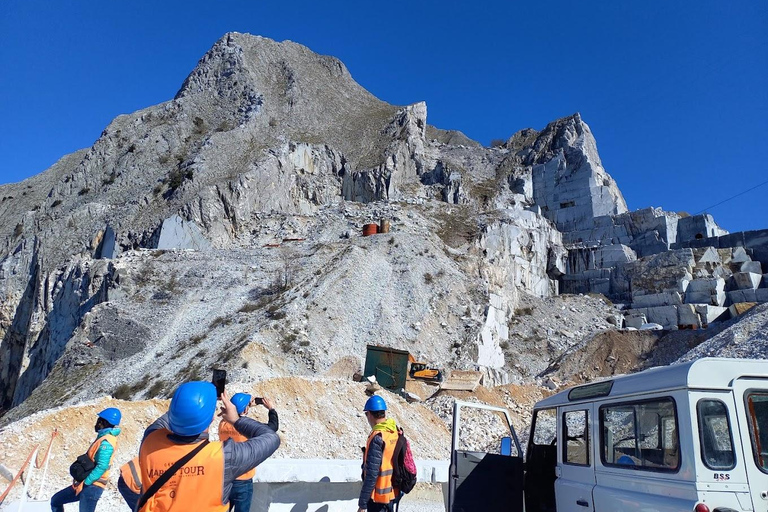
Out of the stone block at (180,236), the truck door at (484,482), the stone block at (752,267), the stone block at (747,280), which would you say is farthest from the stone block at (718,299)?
the truck door at (484,482)

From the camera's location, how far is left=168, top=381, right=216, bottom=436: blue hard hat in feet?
8.25

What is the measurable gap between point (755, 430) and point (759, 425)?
0.18 ft

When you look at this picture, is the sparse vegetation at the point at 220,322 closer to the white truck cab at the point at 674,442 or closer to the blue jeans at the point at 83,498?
the blue jeans at the point at 83,498

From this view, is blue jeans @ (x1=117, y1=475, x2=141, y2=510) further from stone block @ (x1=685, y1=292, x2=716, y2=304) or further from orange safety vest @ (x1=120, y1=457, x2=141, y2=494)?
stone block @ (x1=685, y1=292, x2=716, y2=304)

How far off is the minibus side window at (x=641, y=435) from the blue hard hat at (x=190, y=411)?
315 cm

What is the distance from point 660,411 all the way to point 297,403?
9788 mm

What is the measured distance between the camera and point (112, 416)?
5.08 m

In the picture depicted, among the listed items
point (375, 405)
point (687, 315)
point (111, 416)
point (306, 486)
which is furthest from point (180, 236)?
point (687, 315)

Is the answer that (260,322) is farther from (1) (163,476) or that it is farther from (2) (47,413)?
(1) (163,476)

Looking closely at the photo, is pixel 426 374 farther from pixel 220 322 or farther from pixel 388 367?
pixel 220 322

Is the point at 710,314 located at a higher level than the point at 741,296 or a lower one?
lower

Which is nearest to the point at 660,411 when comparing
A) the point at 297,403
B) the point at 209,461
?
the point at 209,461

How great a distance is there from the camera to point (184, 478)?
2510 millimetres

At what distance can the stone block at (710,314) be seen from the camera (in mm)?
38531
